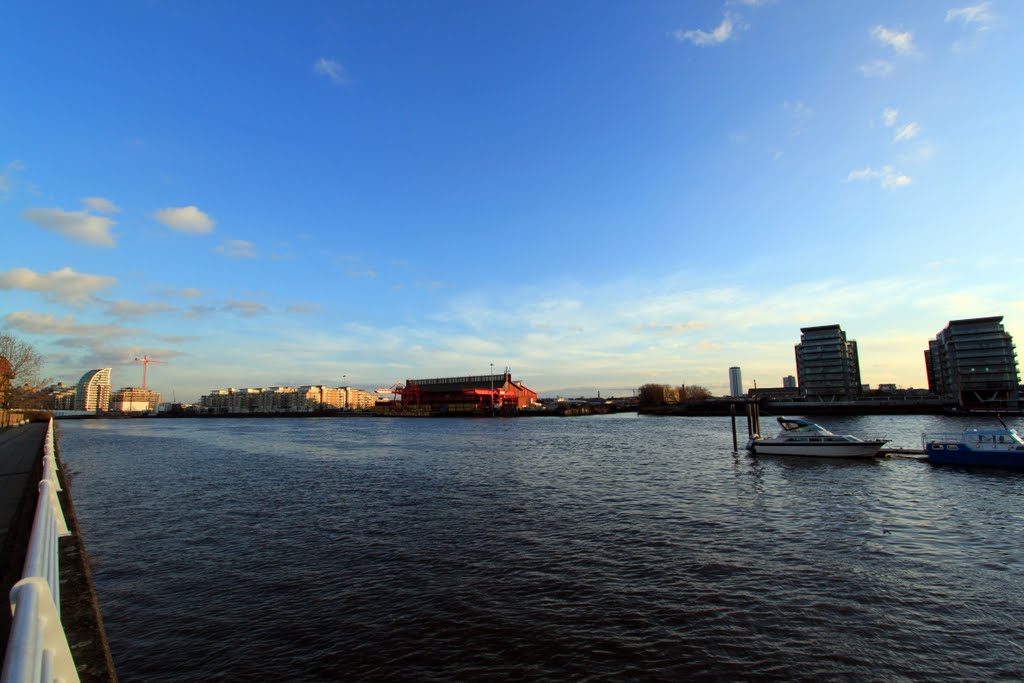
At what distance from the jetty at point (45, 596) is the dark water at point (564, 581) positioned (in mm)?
1655

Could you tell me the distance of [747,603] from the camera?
11.7m

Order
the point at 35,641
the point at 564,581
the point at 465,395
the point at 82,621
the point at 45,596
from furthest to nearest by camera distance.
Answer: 1. the point at 465,395
2. the point at 564,581
3. the point at 82,621
4. the point at 45,596
5. the point at 35,641

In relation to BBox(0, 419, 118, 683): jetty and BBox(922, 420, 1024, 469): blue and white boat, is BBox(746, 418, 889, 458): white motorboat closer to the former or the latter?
BBox(922, 420, 1024, 469): blue and white boat

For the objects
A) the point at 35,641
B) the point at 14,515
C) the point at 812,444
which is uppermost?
the point at 35,641

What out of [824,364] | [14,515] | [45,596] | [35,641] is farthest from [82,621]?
[824,364]

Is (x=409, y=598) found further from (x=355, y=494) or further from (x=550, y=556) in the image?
(x=355, y=494)

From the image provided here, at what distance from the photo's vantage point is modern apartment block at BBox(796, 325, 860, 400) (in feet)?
527

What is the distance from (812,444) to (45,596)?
44332mm

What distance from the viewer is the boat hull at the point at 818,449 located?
36.8 metres

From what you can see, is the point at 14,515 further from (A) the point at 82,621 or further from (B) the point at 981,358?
(B) the point at 981,358

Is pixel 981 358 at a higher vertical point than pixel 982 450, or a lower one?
higher

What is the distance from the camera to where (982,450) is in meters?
32.0

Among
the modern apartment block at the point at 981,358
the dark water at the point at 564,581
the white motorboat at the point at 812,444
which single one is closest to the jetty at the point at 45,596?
the dark water at the point at 564,581

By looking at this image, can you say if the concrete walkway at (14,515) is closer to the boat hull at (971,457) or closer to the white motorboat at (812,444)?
the white motorboat at (812,444)
